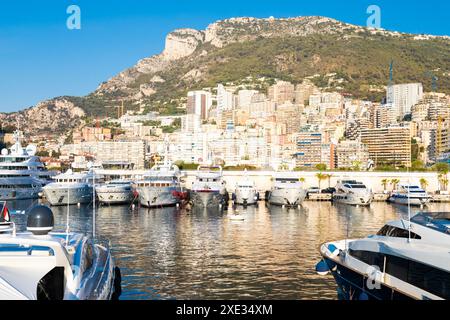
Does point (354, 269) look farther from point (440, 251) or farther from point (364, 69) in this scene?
point (364, 69)

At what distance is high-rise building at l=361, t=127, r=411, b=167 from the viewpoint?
354 ft

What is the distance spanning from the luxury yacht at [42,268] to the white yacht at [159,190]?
33.6 metres

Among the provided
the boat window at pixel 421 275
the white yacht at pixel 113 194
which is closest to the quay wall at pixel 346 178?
the white yacht at pixel 113 194

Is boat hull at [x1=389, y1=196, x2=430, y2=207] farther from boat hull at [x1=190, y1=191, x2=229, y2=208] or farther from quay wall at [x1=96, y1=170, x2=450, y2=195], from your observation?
boat hull at [x1=190, y1=191, x2=229, y2=208]

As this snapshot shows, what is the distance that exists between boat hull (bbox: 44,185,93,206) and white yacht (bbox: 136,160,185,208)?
18.0 ft

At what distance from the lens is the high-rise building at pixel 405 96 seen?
154 meters

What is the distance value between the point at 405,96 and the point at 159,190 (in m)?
Result: 125

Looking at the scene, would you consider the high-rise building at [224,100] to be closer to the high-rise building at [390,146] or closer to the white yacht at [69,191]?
the high-rise building at [390,146]

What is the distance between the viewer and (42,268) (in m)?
8.41

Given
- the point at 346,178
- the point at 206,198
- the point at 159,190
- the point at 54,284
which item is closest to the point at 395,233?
the point at 54,284

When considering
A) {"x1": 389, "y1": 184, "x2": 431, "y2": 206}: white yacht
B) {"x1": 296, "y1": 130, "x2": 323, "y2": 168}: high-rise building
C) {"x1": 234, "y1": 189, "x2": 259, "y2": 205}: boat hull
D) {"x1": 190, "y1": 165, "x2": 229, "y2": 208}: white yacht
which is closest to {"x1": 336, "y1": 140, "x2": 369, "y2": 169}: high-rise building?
{"x1": 296, "y1": 130, "x2": 323, "y2": 168}: high-rise building

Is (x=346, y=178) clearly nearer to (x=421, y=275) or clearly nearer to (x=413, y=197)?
(x=413, y=197)

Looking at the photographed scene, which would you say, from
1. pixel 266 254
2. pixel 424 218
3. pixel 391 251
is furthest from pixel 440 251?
pixel 266 254
